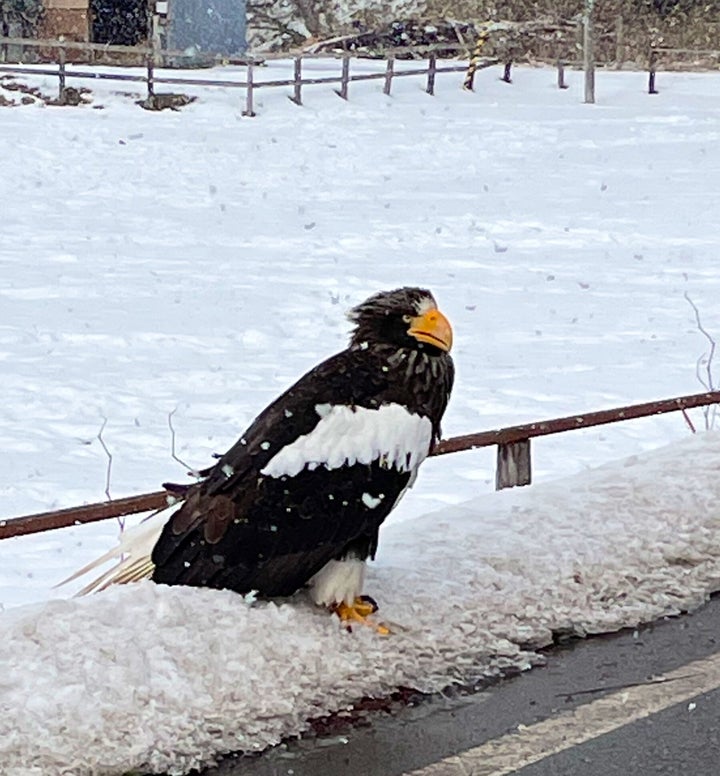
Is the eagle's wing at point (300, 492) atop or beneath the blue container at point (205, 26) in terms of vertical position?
beneath

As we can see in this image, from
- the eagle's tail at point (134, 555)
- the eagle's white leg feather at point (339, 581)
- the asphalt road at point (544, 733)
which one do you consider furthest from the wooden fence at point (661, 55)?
the eagle's white leg feather at point (339, 581)

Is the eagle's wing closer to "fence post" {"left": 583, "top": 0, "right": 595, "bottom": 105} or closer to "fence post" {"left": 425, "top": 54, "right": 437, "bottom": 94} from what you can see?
"fence post" {"left": 425, "top": 54, "right": 437, "bottom": 94}

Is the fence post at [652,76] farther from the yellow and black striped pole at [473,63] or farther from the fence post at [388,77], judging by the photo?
the fence post at [388,77]

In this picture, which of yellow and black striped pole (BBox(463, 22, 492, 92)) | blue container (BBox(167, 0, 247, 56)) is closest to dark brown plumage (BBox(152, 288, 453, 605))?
yellow and black striped pole (BBox(463, 22, 492, 92))

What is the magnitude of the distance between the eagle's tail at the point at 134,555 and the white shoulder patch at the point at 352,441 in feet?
1.60

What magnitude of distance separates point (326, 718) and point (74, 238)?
1822cm

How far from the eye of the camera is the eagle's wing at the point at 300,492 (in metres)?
4.53

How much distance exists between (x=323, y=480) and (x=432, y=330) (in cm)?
56

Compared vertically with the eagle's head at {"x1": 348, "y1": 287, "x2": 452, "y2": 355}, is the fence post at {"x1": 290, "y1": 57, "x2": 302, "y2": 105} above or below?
above

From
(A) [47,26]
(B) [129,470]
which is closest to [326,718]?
(B) [129,470]

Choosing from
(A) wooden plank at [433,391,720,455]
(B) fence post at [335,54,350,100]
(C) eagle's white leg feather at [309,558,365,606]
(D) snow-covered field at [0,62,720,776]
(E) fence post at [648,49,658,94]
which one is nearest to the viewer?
(D) snow-covered field at [0,62,720,776]

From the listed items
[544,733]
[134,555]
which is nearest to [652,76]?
[134,555]

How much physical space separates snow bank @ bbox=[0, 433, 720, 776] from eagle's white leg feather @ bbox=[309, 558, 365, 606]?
7 cm

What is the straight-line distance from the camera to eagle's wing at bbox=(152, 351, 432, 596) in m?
4.53
